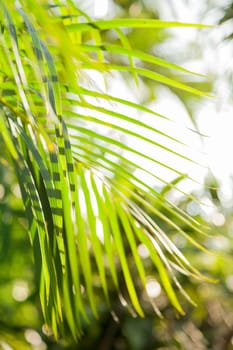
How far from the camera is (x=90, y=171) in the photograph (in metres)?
0.94

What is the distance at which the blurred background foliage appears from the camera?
2129 millimetres

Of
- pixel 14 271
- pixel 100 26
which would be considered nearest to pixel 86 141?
pixel 100 26

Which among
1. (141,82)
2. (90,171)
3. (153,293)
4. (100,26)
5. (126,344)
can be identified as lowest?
(126,344)

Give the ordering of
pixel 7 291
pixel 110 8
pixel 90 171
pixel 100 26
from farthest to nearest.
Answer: pixel 110 8 → pixel 7 291 → pixel 90 171 → pixel 100 26

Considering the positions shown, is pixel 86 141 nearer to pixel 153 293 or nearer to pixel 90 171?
pixel 90 171

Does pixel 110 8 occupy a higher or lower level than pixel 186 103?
higher

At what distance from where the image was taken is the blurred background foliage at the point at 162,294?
6.98 feet

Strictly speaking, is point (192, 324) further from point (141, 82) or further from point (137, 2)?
point (137, 2)

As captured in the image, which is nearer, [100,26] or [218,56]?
[100,26]

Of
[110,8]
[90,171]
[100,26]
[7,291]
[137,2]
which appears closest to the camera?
[100,26]

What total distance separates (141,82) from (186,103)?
24 centimetres

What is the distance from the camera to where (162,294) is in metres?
2.44

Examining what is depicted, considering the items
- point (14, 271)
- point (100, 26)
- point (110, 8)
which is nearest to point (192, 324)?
point (14, 271)

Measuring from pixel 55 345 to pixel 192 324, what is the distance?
0.49 meters
